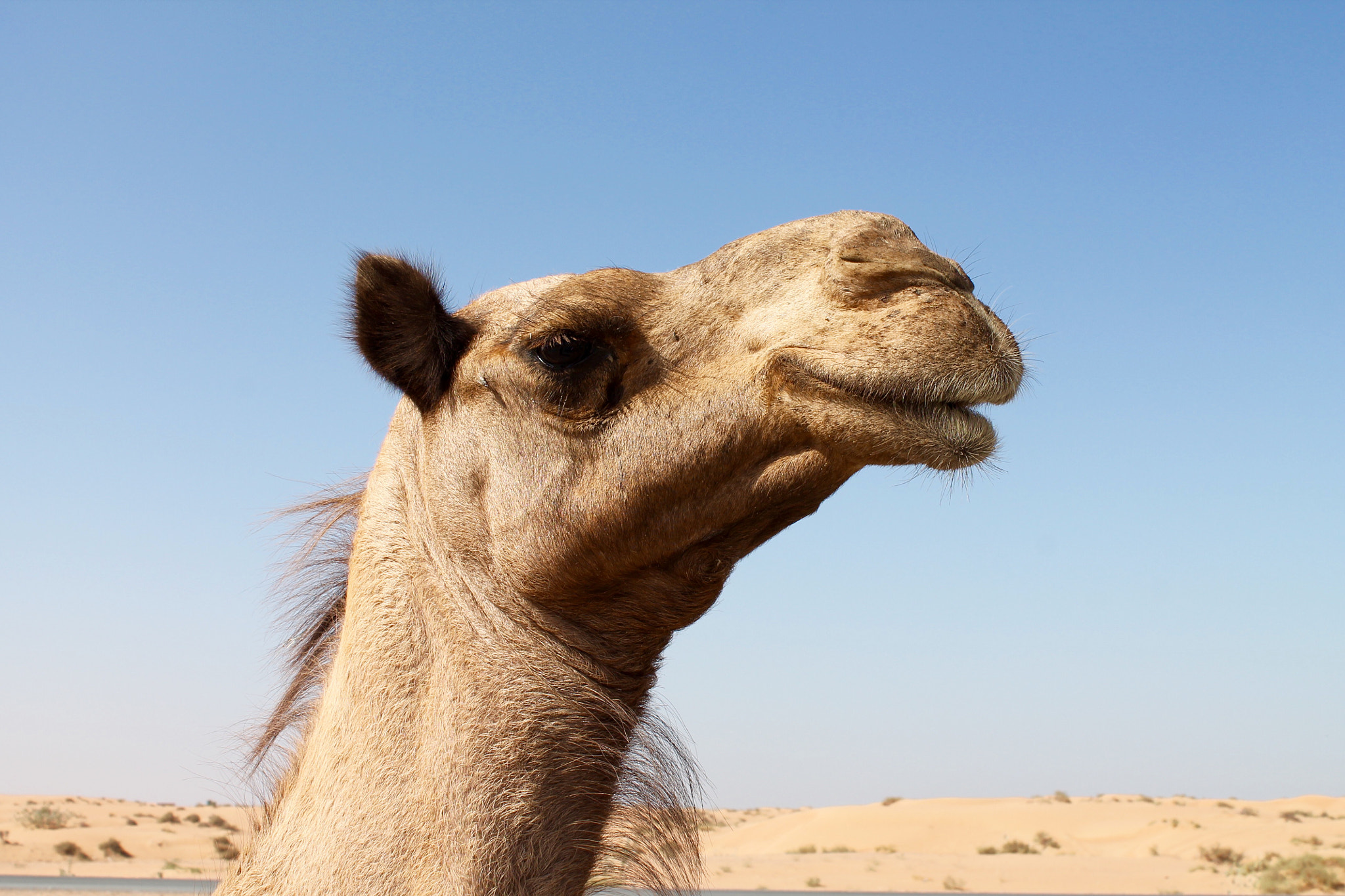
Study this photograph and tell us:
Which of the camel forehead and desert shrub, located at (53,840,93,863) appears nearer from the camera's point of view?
the camel forehead

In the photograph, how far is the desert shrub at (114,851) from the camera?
119 ft

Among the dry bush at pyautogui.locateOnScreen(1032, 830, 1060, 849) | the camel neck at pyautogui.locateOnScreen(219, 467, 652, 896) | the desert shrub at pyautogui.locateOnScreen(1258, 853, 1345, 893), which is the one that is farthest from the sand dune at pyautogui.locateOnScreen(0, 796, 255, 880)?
the dry bush at pyautogui.locateOnScreen(1032, 830, 1060, 849)

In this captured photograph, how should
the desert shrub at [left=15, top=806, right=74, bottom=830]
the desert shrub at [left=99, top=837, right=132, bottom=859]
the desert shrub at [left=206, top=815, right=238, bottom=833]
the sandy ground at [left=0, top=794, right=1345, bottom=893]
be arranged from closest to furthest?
1. the sandy ground at [left=0, top=794, right=1345, bottom=893]
2. the desert shrub at [left=99, top=837, right=132, bottom=859]
3. the desert shrub at [left=15, top=806, right=74, bottom=830]
4. the desert shrub at [left=206, top=815, right=238, bottom=833]

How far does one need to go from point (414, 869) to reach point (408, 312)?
1.54m

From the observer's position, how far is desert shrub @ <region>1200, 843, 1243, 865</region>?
127 ft

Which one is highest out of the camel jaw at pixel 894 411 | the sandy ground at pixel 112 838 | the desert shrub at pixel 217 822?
the camel jaw at pixel 894 411

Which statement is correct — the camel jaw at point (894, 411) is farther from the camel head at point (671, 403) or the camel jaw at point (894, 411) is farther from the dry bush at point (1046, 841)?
the dry bush at point (1046, 841)

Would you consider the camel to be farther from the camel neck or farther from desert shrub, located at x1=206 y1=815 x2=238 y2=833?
desert shrub, located at x1=206 y1=815 x2=238 y2=833

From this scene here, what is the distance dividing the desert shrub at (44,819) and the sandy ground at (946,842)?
34 cm

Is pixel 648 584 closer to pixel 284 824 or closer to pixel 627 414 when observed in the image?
pixel 627 414

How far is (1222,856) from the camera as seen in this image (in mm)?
39281

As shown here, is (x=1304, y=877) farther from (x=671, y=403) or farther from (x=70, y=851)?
(x=70, y=851)

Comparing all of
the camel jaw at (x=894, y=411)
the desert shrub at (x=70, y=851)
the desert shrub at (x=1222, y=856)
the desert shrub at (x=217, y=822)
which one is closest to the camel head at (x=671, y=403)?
the camel jaw at (x=894, y=411)

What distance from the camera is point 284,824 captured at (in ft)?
9.30
